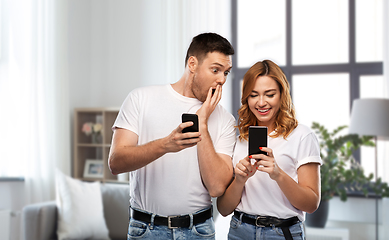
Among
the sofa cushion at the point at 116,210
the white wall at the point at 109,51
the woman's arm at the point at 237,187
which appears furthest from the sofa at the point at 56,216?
the woman's arm at the point at 237,187

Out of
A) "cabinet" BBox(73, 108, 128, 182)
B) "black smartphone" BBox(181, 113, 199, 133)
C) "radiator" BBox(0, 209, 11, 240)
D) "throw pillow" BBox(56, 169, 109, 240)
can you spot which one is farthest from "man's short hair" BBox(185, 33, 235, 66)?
"radiator" BBox(0, 209, 11, 240)

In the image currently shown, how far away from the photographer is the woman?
128cm

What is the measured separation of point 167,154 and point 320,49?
3.32m

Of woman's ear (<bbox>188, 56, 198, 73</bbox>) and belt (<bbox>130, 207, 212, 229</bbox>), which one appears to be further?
woman's ear (<bbox>188, 56, 198, 73</bbox>)

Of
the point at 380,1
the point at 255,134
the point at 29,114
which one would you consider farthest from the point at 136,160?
the point at 380,1

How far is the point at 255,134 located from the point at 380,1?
3.55m

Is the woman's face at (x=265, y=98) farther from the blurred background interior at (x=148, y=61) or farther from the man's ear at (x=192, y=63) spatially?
the blurred background interior at (x=148, y=61)

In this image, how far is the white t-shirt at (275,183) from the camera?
4.35 feet

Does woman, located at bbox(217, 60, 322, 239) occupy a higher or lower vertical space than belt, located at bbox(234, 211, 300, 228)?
higher

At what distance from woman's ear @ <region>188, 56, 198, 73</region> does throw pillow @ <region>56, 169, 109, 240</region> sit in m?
1.85

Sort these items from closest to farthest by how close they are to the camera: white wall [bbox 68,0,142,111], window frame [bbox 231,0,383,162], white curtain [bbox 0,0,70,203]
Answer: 1. white curtain [bbox 0,0,70,203]
2. window frame [bbox 231,0,383,162]
3. white wall [bbox 68,0,142,111]

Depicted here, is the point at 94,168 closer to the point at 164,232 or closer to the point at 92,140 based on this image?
the point at 92,140

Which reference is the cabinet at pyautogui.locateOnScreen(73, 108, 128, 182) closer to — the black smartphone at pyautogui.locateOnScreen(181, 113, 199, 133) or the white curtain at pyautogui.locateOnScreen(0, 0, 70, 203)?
the white curtain at pyautogui.locateOnScreen(0, 0, 70, 203)

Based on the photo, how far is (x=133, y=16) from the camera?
4.57m
